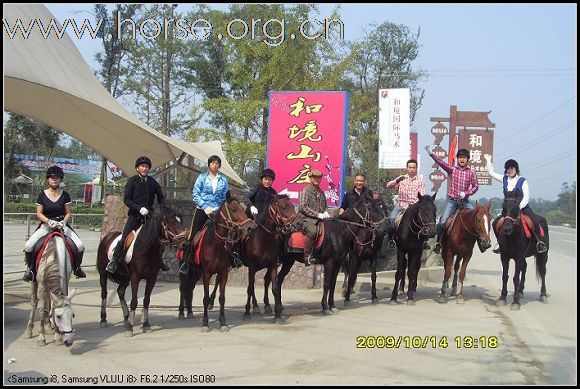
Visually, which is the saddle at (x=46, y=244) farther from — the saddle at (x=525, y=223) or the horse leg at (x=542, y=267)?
the horse leg at (x=542, y=267)

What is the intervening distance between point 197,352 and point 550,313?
667 cm

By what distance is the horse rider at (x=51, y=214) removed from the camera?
768 cm

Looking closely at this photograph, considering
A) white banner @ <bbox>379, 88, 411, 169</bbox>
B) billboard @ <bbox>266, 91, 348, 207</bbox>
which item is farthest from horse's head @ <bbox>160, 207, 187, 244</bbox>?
white banner @ <bbox>379, 88, 411, 169</bbox>

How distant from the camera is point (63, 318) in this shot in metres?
6.68

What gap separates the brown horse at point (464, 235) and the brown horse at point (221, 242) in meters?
4.47

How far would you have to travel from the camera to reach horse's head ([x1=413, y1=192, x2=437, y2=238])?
10.4m

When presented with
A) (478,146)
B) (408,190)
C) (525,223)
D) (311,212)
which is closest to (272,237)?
(311,212)

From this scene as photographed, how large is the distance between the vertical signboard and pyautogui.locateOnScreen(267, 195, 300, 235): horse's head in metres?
15.0

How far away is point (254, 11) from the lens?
20.6 m

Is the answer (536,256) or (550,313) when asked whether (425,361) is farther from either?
(536,256)

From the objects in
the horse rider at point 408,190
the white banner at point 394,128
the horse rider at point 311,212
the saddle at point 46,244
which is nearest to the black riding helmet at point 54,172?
the saddle at point 46,244

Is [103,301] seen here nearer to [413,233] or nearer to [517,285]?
[413,233]

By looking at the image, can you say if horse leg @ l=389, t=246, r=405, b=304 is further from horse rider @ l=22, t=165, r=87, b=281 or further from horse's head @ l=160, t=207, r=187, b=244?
horse rider @ l=22, t=165, r=87, b=281

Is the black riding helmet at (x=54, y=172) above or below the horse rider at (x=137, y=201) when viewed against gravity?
above
